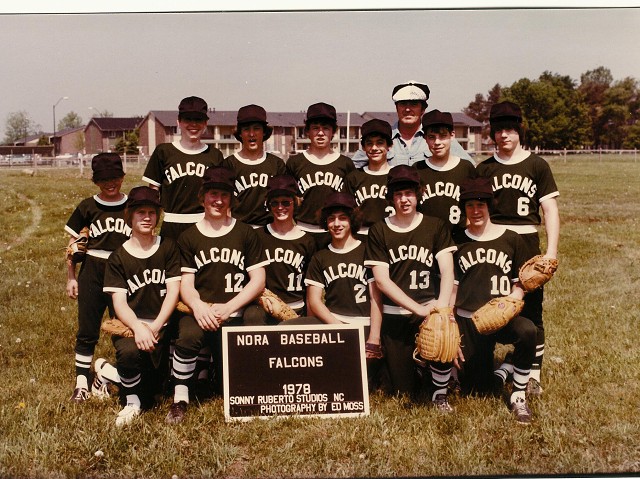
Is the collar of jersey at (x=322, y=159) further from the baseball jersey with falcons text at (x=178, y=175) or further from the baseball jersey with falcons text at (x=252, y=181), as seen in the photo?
the baseball jersey with falcons text at (x=178, y=175)

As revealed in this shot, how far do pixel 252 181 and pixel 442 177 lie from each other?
1.60 metres

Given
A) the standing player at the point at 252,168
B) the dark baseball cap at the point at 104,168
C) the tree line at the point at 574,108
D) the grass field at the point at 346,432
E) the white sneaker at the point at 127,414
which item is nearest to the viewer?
the grass field at the point at 346,432

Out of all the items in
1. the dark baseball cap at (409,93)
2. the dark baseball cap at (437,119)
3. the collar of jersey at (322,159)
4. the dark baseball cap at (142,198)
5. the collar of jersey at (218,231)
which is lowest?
the collar of jersey at (218,231)

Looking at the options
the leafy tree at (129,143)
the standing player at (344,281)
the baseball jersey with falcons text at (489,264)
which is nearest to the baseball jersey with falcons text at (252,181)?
the standing player at (344,281)

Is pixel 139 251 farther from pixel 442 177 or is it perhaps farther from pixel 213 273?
pixel 442 177

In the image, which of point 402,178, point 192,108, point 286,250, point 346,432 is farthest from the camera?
point 192,108

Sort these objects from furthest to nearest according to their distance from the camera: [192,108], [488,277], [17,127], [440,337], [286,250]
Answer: [17,127] < [192,108] < [286,250] < [488,277] < [440,337]

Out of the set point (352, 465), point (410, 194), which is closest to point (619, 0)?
point (410, 194)

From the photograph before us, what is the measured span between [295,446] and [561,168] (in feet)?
49.6

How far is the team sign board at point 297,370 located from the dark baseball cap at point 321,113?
1.76 metres

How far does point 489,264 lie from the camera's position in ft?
15.0

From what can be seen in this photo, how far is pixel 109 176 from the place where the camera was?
4.88 metres

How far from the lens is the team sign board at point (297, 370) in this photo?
179 inches

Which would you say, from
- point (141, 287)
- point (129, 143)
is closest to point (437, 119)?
point (141, 287)
